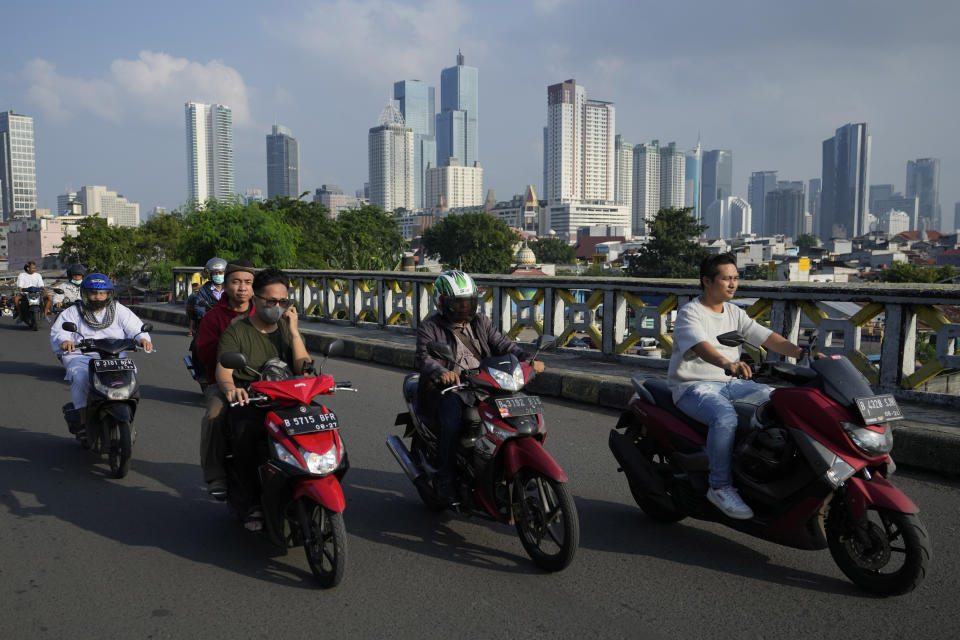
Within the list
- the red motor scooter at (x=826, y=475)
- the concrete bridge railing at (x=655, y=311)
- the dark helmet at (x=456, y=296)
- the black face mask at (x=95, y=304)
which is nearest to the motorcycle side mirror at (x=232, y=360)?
the dark helmet at (x=456, y=296)

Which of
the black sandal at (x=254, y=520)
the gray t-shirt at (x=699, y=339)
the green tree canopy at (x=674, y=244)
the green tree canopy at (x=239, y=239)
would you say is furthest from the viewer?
the green tree canopy at (x=674, y=244)

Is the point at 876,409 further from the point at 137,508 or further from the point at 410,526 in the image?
the point at 137,508

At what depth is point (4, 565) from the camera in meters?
4.09

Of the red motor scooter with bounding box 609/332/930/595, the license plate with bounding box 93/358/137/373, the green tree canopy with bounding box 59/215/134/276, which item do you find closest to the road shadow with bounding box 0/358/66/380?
the license plate with bounding box 93/358/137/373

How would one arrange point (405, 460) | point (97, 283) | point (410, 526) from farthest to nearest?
point (97, 283), point (405, 460), point (410, 526)

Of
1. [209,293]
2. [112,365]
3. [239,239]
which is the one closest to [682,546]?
[112,365]

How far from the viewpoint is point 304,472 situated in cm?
366

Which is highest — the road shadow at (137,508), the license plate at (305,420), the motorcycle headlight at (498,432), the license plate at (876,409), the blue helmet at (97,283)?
the blue helmet at (97,283)

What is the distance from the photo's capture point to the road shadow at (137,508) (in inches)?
165

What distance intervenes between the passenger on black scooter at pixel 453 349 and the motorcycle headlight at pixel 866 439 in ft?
5.05

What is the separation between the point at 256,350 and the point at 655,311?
17.3ft

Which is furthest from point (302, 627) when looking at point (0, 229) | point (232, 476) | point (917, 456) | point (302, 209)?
point (0, 229)

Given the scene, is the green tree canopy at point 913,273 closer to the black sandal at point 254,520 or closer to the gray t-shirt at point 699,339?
the gray t-shirt at point 699,339

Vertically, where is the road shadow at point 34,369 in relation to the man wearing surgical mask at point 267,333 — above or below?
below
